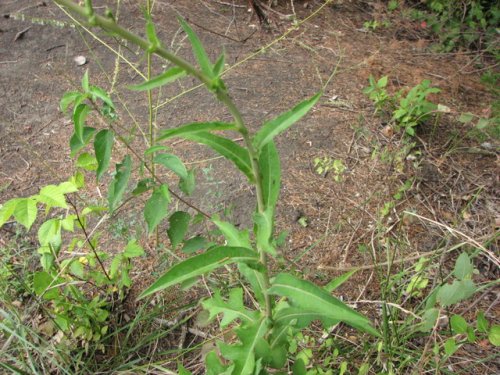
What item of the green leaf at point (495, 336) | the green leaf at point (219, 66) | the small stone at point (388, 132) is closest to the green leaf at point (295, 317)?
the green leaf at point (495, 336)

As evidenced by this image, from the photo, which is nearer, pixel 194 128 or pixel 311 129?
pixel 194 128

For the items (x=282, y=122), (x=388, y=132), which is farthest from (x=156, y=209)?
(x=388, y=132)

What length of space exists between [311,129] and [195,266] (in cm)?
223

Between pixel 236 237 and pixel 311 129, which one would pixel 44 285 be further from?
pixel 311 129

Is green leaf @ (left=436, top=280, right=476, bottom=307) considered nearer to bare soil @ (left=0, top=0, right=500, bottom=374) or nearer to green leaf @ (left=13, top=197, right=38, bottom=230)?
bare soil @ (left=0, top=0, right=500, bottom=374)

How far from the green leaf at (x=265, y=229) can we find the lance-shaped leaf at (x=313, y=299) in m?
0.11

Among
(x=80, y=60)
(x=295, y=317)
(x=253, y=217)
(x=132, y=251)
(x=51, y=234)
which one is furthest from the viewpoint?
(x=80, y=60)

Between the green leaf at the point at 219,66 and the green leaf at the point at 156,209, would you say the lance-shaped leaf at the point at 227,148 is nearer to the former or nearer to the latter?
the green leaf at the point at 219,66

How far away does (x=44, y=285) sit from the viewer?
1.84 meters

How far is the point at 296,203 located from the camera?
2.78 metres

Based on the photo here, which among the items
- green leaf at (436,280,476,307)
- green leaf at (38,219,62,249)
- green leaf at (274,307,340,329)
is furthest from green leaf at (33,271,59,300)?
green leaf at (436,280,476,307)

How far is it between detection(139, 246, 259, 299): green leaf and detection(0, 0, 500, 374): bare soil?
0.94 m

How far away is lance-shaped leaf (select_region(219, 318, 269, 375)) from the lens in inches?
53.7

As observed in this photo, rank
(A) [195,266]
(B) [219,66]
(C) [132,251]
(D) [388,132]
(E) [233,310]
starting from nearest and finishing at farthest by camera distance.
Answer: (B) [219,66] < (A) [195,266] < (E) [233,310] < (C) [132,251] < (D) [388,132]
